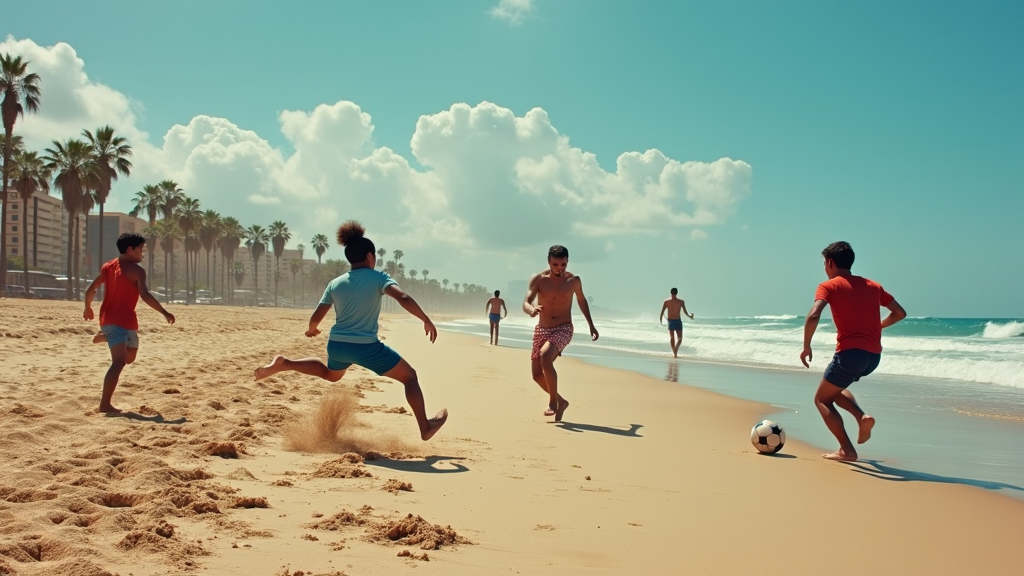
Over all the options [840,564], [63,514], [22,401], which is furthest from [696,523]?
[22,401]

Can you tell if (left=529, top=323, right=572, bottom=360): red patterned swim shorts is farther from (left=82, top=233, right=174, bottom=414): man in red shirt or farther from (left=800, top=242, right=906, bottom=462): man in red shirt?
(left=82, top=233, right=174, bottom=414): man in red shirt

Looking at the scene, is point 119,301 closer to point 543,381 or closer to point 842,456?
point 543,381

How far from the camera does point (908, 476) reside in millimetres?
5363

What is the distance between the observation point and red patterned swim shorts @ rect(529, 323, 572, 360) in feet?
26.1

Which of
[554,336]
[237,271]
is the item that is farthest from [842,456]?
[237,271]

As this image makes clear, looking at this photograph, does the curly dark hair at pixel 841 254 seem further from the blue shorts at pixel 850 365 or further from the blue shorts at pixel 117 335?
the blue shorts at pixel 117 335

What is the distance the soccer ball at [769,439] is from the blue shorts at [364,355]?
11.1 ft

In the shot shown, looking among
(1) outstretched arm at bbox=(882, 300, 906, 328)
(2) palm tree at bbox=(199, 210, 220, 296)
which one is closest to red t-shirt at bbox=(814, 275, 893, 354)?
(1) outstretched arm at bbox=(882, 300, 906, 328)

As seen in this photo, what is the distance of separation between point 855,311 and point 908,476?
4.49ft

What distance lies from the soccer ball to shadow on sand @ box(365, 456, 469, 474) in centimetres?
285

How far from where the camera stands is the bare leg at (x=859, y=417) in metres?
5.78

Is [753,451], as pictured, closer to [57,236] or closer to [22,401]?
[22,401]

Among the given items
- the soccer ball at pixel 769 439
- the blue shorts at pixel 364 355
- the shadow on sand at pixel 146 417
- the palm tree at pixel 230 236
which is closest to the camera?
the blue shorts at pixel 364 355

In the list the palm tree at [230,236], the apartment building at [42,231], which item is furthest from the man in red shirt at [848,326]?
the apartment building at [42,231]
